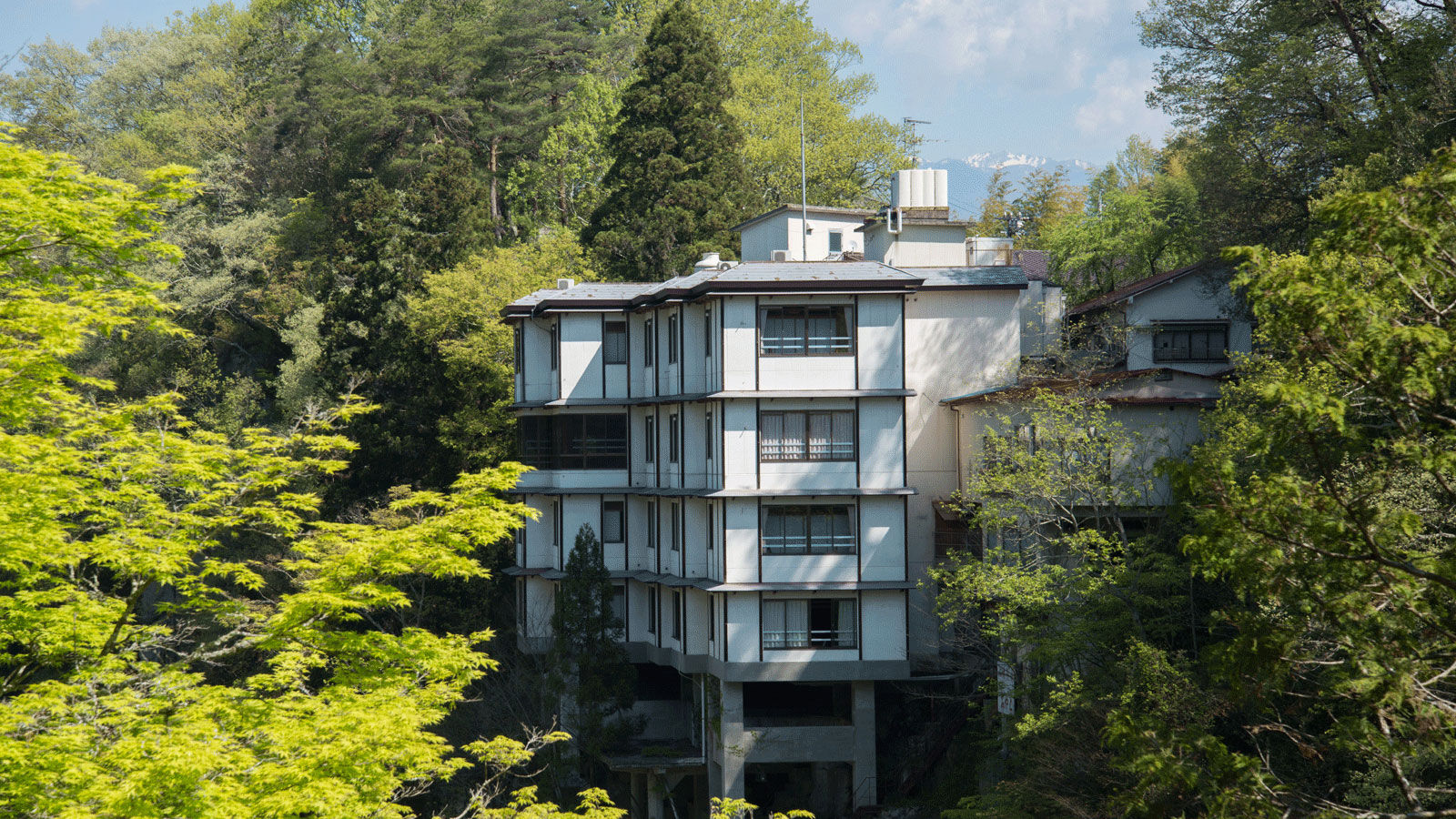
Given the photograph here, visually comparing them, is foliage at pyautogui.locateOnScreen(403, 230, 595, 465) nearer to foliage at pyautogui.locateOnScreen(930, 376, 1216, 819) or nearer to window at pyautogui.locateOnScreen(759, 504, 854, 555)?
window at pyautogui.locateOnScreen(759, 504, 854, 555)

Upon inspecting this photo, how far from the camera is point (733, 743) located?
1329 inches

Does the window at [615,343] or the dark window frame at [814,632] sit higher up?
the window at [615,343]

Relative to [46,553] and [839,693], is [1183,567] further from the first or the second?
[46,553]

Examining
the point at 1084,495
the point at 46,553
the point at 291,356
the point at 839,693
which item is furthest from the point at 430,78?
the point at 46,553

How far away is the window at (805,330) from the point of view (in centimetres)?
3425

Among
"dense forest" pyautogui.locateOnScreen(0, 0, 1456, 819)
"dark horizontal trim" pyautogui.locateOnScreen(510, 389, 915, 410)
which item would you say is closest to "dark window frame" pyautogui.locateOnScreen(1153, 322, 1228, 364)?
"dense forest" pyautogui.locateOnScreen(0, 0, 1456, 819)

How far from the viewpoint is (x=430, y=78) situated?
6675 centimetres

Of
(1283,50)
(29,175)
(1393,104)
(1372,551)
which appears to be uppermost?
(1283,50)

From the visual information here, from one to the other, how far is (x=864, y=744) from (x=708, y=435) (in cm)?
984

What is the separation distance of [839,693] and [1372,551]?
27.1 metres

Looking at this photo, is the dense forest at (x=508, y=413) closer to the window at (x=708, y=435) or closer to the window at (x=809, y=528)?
the window at (x=809, y=528)

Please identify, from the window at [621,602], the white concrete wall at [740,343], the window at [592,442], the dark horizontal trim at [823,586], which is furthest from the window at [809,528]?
the window at [592,442]

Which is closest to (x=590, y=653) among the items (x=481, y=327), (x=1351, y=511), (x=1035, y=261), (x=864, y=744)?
(x=864, y=744)

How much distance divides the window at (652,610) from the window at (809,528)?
636cm
